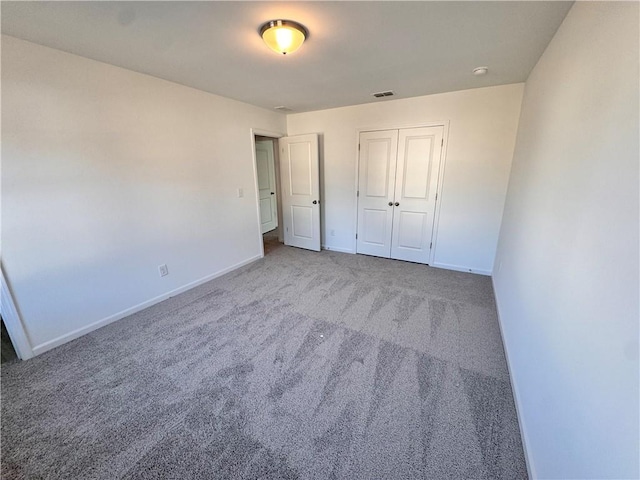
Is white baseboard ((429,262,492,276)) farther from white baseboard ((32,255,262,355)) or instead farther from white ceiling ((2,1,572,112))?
white baseboard ((32,255,262,355))

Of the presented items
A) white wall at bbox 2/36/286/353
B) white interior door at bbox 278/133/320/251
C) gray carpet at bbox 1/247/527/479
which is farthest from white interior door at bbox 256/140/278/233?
gray carpet at bbox 1/247/527/479

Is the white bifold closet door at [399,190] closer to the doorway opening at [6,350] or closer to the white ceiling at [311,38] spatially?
the white ceiling at [311,38]

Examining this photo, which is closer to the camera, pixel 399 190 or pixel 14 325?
pixel 14 325

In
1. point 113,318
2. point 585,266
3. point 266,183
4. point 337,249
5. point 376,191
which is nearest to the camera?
point 585,266

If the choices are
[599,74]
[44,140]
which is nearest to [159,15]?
[44,140]

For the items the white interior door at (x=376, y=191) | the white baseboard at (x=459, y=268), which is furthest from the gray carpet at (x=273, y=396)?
the white interior door at (x=376, y=191)

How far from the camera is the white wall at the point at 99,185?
6.27 ft

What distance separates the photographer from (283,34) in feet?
5.50

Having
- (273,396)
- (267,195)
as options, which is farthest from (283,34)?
(267,195)

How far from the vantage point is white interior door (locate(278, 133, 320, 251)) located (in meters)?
4.22

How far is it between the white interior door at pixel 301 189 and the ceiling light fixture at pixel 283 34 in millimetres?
2345

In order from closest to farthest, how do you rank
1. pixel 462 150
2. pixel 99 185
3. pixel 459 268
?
pixel 99 185, pixel 462 150, pixel 459 268

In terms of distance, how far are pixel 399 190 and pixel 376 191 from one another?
13.9 inches

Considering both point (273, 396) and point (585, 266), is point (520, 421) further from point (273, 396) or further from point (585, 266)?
point (273, 396)
